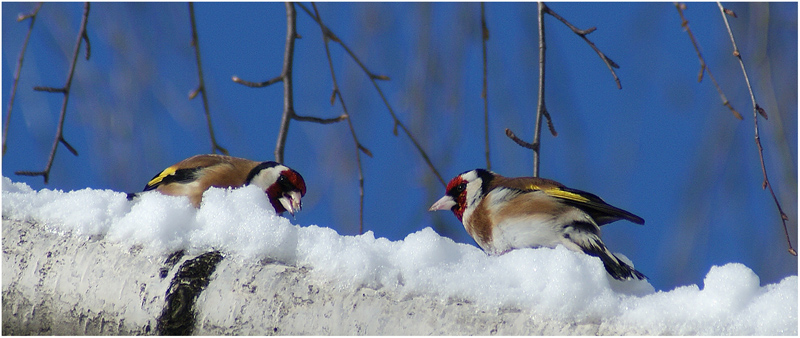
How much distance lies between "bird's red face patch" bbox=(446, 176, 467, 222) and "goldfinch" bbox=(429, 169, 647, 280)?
0.07m

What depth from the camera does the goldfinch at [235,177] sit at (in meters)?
2.18

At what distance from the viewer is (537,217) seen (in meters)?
1.92

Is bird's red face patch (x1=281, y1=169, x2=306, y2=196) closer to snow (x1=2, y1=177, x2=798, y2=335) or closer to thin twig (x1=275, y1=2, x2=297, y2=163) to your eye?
thin twig (x1=275, y1=2, x2=297, y2=163)

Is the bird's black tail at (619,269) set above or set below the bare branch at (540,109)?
below

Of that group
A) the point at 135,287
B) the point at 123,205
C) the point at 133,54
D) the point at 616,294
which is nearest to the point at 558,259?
the point at 616,294

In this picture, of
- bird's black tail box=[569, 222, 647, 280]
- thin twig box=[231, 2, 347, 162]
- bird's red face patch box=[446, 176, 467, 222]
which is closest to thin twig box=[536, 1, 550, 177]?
bird's black tail box=[569, 222, 647, 280]

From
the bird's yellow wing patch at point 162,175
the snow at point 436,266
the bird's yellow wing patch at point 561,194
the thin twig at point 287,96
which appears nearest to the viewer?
the snow at point 436,266

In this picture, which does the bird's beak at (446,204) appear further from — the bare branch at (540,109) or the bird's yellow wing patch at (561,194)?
the bare branch at (540,109)

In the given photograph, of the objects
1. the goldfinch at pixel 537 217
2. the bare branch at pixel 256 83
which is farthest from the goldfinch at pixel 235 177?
the goldfinch at pixel 537 217

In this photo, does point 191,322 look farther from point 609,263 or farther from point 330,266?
point 609,263

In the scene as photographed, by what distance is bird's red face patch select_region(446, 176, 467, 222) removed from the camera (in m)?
2.28

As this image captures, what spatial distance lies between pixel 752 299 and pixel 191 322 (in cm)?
95

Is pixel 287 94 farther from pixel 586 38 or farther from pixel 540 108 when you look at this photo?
pixel 586 38

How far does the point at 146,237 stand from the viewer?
3.97ft
